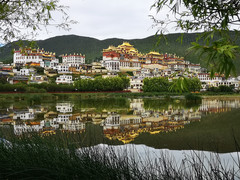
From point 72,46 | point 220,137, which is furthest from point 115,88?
point 72,46

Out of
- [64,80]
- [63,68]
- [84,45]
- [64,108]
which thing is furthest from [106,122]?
[84,45]

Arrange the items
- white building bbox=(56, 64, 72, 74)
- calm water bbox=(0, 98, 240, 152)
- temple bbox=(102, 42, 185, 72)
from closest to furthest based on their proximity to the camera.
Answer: calm water bbox=(0, 98, 240, 152), white building bbox=(56, 64, 72, 74), temple bbox=(102, 42, 185, 72)

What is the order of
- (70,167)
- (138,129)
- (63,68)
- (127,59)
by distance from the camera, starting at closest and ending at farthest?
(70,167), (138,129), (63,68), (127,59)

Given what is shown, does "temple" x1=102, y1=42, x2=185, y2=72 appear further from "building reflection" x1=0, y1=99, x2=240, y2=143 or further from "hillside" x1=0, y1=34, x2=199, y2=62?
"building reflection" x1=0, y1=99, x2=240, y2=143

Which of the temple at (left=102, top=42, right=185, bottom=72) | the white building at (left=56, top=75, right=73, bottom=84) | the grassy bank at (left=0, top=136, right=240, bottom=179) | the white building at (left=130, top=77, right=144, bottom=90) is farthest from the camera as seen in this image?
the temple at (left=102, top=42, right=185, bottom=72)

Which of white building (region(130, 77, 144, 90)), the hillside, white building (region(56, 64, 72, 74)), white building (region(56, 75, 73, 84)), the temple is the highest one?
the hillside

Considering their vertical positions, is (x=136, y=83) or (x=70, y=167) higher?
(x=70, y=167)

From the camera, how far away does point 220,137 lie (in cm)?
662

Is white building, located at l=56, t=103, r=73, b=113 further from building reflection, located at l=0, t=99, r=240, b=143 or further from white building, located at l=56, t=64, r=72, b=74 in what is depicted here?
white building, located at l=56, t=64, r=72, b=74

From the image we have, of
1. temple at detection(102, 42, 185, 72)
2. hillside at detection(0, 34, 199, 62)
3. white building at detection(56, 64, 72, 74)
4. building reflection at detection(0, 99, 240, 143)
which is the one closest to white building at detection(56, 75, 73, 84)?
white building at detection(56, 64, 72, 74)

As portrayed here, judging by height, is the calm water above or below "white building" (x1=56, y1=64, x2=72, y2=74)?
below

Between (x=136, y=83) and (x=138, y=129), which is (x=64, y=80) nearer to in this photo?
(x=136, y=83)

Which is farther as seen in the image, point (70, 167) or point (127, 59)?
point (127, 59)

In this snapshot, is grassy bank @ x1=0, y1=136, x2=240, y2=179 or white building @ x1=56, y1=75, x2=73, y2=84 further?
white building @ x1=56, y1=75, x2=73, y2=84
